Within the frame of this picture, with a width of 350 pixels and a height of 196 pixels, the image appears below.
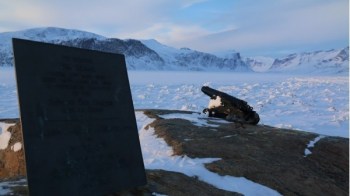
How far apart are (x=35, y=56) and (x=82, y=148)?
113 centimetres

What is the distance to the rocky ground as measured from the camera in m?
6.12

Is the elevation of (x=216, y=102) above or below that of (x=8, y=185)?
above

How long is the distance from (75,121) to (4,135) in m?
5.50

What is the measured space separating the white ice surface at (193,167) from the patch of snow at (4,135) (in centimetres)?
310

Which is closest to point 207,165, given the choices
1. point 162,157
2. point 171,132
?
point 162,157

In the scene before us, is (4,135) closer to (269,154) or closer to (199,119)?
(199,119)

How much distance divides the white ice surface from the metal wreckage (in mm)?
3358

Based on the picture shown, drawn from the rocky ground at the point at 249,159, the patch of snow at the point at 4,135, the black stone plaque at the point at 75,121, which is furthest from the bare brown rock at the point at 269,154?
the patch of snow at the point at 4,135

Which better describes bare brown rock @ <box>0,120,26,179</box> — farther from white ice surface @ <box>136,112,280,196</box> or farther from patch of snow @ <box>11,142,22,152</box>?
white ice surface @ <box>136,112,280,196</box>

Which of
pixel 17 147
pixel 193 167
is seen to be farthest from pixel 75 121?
pixel 17 147

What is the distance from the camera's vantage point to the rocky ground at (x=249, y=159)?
612cm

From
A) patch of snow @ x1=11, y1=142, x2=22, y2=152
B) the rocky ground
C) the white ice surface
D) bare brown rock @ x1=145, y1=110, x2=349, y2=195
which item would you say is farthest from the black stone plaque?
patch of snow @ x1=11, y1=142, x2=22, y2=152

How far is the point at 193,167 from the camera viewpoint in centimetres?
682

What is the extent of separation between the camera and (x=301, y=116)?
65.0 ft
